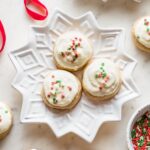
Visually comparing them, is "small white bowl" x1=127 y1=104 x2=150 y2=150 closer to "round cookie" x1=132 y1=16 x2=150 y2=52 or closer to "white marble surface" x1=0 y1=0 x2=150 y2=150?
"white marble surface" x1=0 y1=0 x2=150 y2=150

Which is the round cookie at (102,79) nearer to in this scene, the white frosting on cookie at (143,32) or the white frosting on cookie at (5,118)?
the white frosting on cookie at (143,32)

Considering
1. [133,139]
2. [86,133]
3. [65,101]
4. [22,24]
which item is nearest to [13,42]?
[22,24]

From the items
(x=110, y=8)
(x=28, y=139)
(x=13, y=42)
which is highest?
(x=110, y=8)

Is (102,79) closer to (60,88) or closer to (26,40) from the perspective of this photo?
(60,88)

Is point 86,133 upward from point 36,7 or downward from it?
downward

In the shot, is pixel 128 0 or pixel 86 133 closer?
pixel 86 133

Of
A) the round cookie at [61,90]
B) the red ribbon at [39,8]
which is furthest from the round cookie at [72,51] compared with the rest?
the red ribbon at [39,8]

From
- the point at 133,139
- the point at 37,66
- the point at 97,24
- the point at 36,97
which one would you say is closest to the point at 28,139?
the point at 36,97

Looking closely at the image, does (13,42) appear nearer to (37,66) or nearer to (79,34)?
(37,66)

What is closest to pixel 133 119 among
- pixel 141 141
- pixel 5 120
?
pixel 141 141
